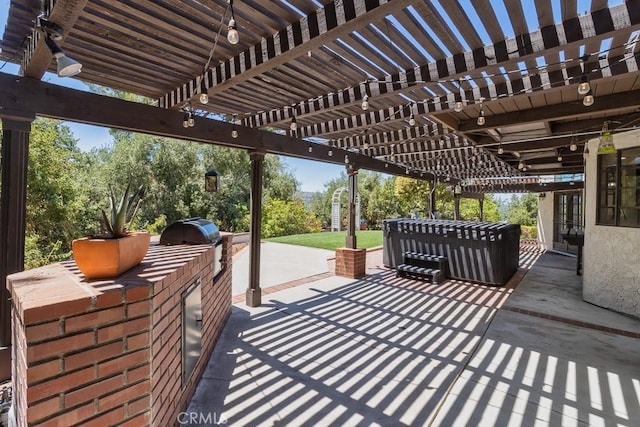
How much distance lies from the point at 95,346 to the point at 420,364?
2839 millimetres

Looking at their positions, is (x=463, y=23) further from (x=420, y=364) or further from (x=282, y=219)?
(x=282, y=219)

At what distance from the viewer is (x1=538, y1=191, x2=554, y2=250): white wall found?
12.1 m

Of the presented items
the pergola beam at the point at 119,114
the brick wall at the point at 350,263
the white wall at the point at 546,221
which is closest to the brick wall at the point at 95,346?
the pergola beam at the point at 119,114

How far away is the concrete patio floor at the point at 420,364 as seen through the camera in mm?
2445

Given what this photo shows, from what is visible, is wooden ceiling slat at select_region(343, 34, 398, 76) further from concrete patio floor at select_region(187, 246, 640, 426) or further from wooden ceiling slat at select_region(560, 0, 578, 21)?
concrete patio floor at select_region(187, 246, 640, 426)

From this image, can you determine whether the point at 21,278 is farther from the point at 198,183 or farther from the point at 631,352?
the point at 198,183

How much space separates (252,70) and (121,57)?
1197mm

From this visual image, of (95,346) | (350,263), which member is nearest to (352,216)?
(350,263)

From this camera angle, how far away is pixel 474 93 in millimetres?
3486

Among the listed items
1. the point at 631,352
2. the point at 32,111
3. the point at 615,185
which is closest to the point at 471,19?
the point at 32,111

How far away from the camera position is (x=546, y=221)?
40.5ft

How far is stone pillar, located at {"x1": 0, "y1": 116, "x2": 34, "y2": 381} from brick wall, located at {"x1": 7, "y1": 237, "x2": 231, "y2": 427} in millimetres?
1205

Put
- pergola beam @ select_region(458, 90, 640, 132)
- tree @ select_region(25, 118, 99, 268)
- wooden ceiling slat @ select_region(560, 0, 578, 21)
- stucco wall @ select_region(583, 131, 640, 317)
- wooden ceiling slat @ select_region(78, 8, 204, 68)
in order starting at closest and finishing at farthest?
wooden ceiling slat @ select_region(560, 0, 578, 21) < wooden ceiling slat @ select_region(78, 8, 204, 68) < pergola beam @ select_region(458, 90, 640, 132) < stucco wall @ select_region(583, 131, 640, 317) < tree @ select_region(25, 118, 99, 268)

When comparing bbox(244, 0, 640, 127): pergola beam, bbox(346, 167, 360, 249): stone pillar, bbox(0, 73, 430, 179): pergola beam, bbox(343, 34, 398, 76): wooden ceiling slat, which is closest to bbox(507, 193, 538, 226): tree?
bbox(346, 167, 360, 249): stone pillar
